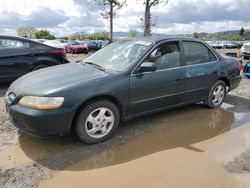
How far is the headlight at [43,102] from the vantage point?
3.55 meters

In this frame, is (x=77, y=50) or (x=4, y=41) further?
(x=77, y=50)

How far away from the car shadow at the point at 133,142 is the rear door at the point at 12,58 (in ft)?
11.5

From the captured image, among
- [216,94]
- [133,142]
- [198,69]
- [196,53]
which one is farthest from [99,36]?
[133,142]

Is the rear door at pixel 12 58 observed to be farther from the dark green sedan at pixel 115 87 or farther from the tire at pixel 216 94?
the tire at pixel 216 94

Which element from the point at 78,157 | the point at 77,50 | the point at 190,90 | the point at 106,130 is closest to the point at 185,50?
the point at 190,90

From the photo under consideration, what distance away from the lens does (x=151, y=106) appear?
460cm

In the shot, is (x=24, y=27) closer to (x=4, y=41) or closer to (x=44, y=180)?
(x=4, y=41)

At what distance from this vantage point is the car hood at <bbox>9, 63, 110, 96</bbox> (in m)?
3.73

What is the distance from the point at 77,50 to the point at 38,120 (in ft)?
88.4

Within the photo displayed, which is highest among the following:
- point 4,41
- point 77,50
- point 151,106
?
point 4,41

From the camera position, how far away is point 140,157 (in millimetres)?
3705

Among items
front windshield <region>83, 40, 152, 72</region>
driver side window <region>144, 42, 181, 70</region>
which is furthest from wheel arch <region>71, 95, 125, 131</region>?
driver side window <region>144, 42, 181, 70</region>

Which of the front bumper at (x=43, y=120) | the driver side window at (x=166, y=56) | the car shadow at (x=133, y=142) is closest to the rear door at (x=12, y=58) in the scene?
the car shadow at (x=133, y=142)

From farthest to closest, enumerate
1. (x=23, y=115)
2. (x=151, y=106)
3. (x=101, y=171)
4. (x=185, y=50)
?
(x=185, y=50)
(x=151, y=106)
(x=23, y=115)
(x=101, y=171)
